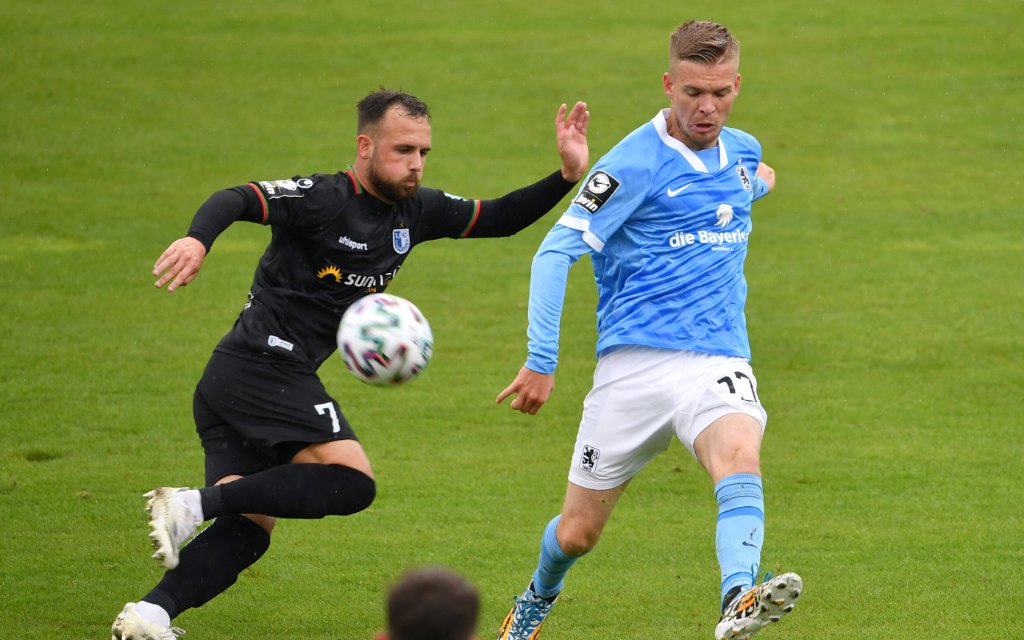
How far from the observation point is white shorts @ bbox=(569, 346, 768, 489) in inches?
232

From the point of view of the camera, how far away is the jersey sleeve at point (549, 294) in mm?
5902

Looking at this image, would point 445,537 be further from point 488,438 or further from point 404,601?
point 404,601

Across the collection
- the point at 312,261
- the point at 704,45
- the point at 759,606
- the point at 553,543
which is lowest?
the point at 553,543

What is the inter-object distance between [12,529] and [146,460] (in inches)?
57.6

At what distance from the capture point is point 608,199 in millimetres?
6113

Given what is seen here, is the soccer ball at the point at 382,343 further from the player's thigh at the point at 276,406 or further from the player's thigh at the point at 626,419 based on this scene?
the player's thigh at the point at 626,419

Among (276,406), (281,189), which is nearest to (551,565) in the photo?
(276,406)

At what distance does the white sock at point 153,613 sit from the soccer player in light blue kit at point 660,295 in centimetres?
171

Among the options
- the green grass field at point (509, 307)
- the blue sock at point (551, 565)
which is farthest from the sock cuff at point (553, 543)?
the green grass field at point (509, 307)

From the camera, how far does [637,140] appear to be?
6273mm

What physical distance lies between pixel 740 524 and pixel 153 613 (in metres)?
2.51

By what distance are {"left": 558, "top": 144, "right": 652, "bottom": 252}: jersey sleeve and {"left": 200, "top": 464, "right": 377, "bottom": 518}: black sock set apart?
1.50m

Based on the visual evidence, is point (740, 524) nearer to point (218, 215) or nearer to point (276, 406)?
point (276, 406)

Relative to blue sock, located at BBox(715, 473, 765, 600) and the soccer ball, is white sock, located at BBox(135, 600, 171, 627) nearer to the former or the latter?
the soccer ball
